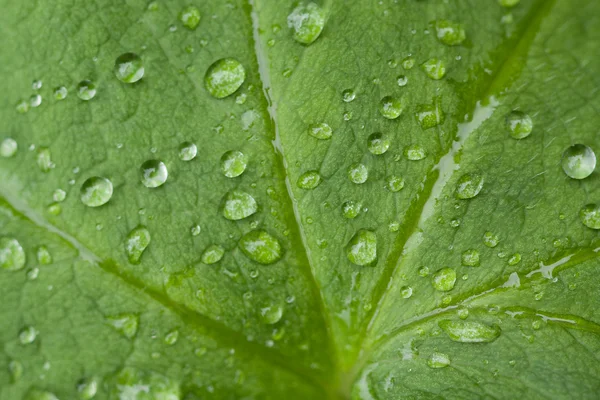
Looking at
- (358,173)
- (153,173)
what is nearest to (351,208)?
(358,173)

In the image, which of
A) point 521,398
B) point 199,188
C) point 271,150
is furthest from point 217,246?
point 521,398

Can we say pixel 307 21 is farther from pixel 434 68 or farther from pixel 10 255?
pixel 10 255

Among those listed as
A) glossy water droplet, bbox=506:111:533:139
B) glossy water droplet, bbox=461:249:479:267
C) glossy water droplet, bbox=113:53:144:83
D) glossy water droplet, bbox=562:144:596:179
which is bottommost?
glossy water droplet, bbox=461:249:479:267

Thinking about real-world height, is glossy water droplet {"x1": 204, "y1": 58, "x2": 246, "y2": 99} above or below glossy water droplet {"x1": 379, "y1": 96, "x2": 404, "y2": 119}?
above

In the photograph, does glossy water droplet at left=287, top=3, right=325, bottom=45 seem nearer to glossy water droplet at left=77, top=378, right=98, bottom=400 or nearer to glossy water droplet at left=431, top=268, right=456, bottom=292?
glossy water droplet at left=431, top=268, right=456, bottom=292

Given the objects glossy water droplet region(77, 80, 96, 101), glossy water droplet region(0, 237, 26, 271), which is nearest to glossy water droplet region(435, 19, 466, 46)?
glossy water droplet region(77, 80, 96, 101)

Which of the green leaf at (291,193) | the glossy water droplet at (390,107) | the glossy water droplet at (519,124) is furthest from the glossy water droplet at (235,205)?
the glossy water droplet at (519,124)

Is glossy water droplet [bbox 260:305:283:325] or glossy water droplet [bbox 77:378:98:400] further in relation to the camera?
glossy water droplet [bbox 260:305:283:325]
